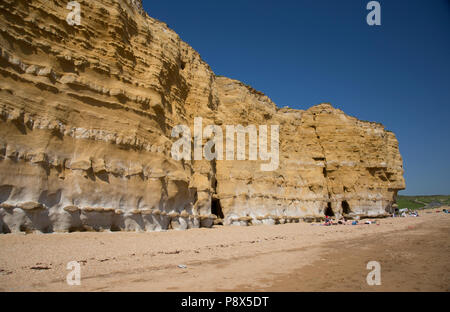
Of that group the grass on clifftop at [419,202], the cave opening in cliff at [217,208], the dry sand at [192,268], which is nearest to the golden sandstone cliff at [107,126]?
the cave opening in cliff at [217,208]

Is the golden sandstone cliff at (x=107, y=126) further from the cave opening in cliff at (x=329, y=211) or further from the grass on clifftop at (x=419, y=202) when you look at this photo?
the grass on clifftop at (x=419, y=202)

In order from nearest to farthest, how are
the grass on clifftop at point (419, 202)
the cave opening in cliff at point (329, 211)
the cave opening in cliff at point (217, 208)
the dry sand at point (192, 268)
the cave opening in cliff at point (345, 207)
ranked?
the dry sand at point (192, 268) < the cave opening in cliff at point (217, 208) < the cave opening in cliff at point (345, 207) < the cave opening in cliff at point (329, 211) < the grass on clifftop at point (419, 202)

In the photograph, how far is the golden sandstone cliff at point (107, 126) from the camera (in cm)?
898

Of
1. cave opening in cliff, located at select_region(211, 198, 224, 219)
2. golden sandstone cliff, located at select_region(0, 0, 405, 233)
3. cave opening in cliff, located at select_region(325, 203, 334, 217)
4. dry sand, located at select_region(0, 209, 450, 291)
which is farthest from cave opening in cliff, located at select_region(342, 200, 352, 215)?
dry sand, located at select_region(0, 209, 450, 291)

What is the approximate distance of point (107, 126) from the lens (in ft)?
39.0

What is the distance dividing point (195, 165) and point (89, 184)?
9.11 m

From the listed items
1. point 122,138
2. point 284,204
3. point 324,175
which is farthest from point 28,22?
point 324,175

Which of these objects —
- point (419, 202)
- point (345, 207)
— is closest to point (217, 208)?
point (345, 207)

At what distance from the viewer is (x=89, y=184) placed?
10.5 meters

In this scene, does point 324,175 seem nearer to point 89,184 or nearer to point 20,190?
point 89,184

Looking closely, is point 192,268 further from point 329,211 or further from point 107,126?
point 329,211

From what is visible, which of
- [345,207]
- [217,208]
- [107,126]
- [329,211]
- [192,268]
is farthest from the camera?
[329,211]

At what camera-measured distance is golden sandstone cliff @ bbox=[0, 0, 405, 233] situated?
29.5 ft
